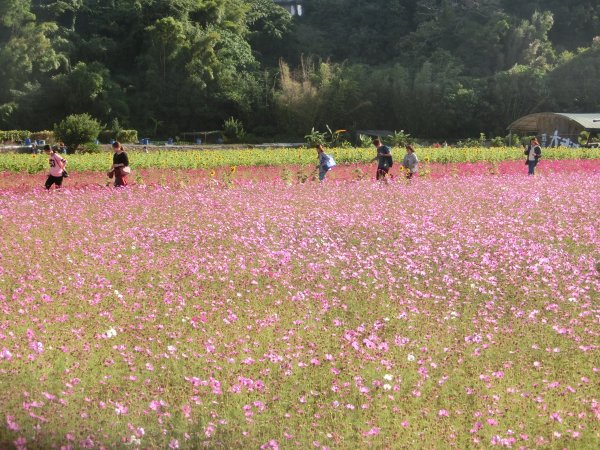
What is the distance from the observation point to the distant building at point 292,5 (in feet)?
246

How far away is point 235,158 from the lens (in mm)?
28172

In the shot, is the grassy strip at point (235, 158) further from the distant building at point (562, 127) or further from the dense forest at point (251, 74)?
the dense forest at point (251, 74)

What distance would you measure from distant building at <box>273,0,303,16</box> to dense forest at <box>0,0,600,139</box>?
11.8 m

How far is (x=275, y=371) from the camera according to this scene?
592cm

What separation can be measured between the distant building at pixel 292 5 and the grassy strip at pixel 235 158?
4502cm

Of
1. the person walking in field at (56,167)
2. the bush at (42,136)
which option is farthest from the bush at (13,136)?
the person walking in field at (56,167)

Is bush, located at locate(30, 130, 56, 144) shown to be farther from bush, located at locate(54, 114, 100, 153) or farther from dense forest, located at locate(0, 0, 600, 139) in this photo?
bush, located at locate(54, 114, 100, 153)

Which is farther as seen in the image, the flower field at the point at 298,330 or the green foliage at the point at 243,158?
the green foliage at the point at 243,158

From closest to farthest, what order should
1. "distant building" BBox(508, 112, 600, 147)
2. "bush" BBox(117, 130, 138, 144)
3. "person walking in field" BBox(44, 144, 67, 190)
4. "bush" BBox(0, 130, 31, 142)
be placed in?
"person walking in field" BBox(44, 144, 67, 190) < "distant building" BBox(508, 112, 600, 147) < "bush" BBox(0, 130, 31, 142) < "bush" BBox(117, 130, 138, 144)

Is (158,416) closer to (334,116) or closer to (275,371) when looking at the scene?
(275,371)

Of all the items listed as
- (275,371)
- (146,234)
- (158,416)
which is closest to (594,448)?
(275,371)

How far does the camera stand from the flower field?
5.06 meters

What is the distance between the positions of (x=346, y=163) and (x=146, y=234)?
2002 centimetres

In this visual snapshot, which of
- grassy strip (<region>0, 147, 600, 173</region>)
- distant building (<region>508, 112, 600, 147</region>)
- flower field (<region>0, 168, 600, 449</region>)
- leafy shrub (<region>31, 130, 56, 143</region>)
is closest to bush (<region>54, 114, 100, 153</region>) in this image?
grassy strip (<region>0, 147, 600, 173</region>)
